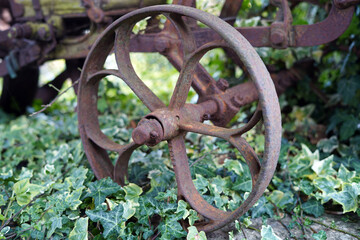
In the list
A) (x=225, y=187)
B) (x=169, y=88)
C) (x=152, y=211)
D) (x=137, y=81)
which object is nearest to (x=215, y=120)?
(x=225, y=187)

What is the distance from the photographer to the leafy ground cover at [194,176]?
140 cm

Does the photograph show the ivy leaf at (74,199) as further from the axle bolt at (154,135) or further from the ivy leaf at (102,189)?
the axle bolt at (154,135)

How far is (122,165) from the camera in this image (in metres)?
1.62

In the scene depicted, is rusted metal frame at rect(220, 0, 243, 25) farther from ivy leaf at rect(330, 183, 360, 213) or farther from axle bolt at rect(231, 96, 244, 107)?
ivy leaf at rect(330, 183, 360, 213)

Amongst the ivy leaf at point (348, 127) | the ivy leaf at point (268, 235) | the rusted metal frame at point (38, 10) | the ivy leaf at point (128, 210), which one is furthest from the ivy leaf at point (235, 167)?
the rusted metal frame at point (38, 10)

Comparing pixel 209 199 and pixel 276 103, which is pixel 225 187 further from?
pixel 276 103

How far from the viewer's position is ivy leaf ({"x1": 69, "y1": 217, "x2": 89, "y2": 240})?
4.30ft

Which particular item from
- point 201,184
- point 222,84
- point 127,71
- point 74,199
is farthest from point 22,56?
point 201,184

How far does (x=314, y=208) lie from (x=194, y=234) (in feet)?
1.88

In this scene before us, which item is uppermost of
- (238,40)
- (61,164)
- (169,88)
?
(238,40)

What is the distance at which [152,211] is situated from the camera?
1.42 metres

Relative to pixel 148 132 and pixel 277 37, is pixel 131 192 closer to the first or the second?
pixel 148 132

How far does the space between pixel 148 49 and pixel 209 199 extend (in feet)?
2.62

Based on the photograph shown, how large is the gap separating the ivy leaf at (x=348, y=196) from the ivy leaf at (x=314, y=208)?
103 mm
